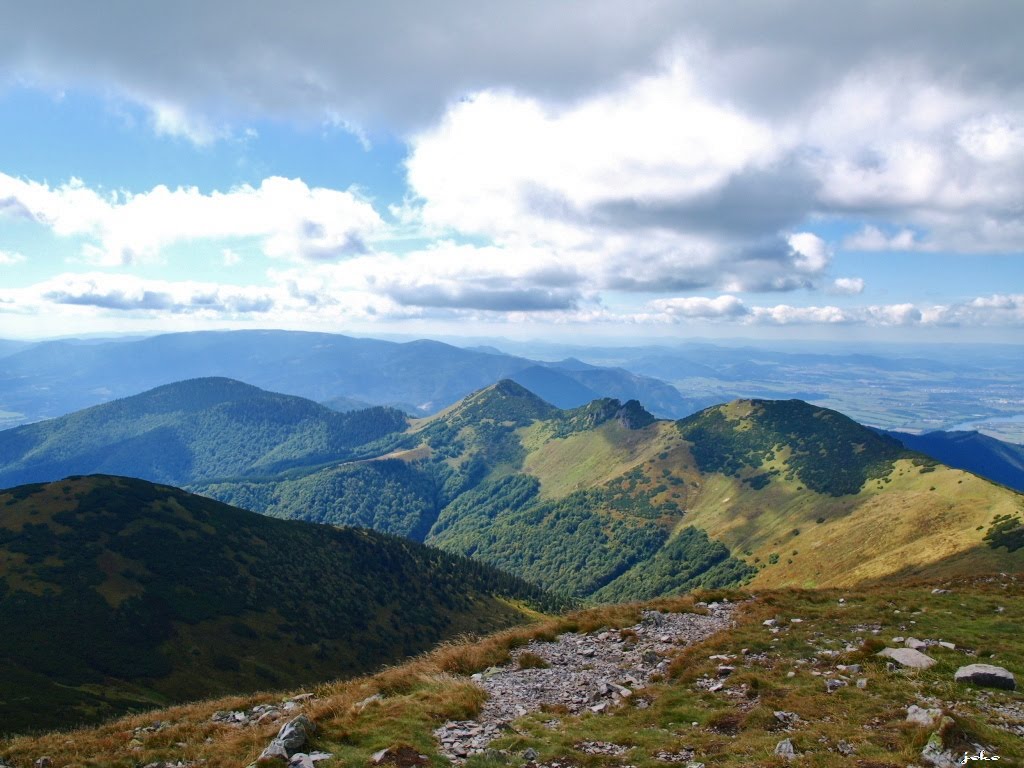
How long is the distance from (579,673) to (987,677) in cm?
1549

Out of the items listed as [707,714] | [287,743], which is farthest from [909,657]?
[287,743]

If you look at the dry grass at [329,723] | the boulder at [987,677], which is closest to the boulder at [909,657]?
the boulder at [987,677]

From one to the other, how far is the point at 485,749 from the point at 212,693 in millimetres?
99701

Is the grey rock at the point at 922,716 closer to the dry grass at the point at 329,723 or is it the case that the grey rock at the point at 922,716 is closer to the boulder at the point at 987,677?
the boulder at the point at 987,677

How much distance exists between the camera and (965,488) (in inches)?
7426

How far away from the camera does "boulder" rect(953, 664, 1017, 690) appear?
2055cm

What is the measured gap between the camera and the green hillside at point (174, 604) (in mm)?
87675

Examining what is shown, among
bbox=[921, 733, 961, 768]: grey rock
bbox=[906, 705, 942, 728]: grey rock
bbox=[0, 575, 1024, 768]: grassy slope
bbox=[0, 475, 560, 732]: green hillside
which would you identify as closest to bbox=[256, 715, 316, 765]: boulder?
bbox=[0, 575, 1024, 768]: grassy slope

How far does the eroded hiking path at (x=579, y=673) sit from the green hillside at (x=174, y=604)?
57.1 metres

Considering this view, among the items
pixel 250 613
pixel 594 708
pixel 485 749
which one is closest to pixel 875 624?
pixel 594 708

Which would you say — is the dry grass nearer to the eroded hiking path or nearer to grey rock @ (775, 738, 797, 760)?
the eroded hiking path

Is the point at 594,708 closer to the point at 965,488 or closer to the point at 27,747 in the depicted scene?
the point at 27,747

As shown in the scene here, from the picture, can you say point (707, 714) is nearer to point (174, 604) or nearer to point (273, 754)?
point (273, 754)

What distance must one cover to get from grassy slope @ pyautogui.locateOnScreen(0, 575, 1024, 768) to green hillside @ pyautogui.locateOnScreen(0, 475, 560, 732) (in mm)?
49610
